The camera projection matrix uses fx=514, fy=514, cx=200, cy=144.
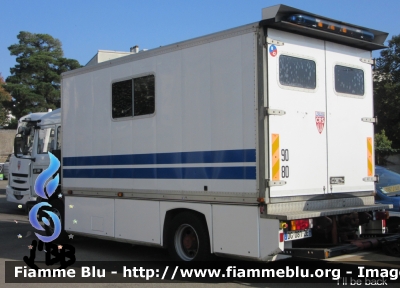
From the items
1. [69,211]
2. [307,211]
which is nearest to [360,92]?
[307,211]

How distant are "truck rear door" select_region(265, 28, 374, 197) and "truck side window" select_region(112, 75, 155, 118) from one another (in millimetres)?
2368

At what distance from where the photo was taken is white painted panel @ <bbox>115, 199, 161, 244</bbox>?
8.33 meters

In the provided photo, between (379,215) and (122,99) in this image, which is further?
(122,99)

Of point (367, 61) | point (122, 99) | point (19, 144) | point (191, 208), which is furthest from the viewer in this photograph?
point (19, 144)

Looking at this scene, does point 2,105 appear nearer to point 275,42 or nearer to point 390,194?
point 390,194

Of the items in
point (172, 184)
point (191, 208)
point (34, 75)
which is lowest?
point (191, 208)

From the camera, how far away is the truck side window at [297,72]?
718 centimetres

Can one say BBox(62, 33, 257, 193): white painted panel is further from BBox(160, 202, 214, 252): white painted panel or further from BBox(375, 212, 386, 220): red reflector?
BBox(375, 212, 386, 220): red reflector

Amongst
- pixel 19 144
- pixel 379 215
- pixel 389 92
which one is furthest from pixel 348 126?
pixel 389 92

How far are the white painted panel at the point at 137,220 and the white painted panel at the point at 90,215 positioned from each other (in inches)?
9.2

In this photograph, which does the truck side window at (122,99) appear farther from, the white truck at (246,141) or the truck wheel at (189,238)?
the truck wheel at (189,238)

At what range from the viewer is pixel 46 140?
13297mm

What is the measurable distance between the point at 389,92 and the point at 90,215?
33747mm

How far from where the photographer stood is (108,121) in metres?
9.35
